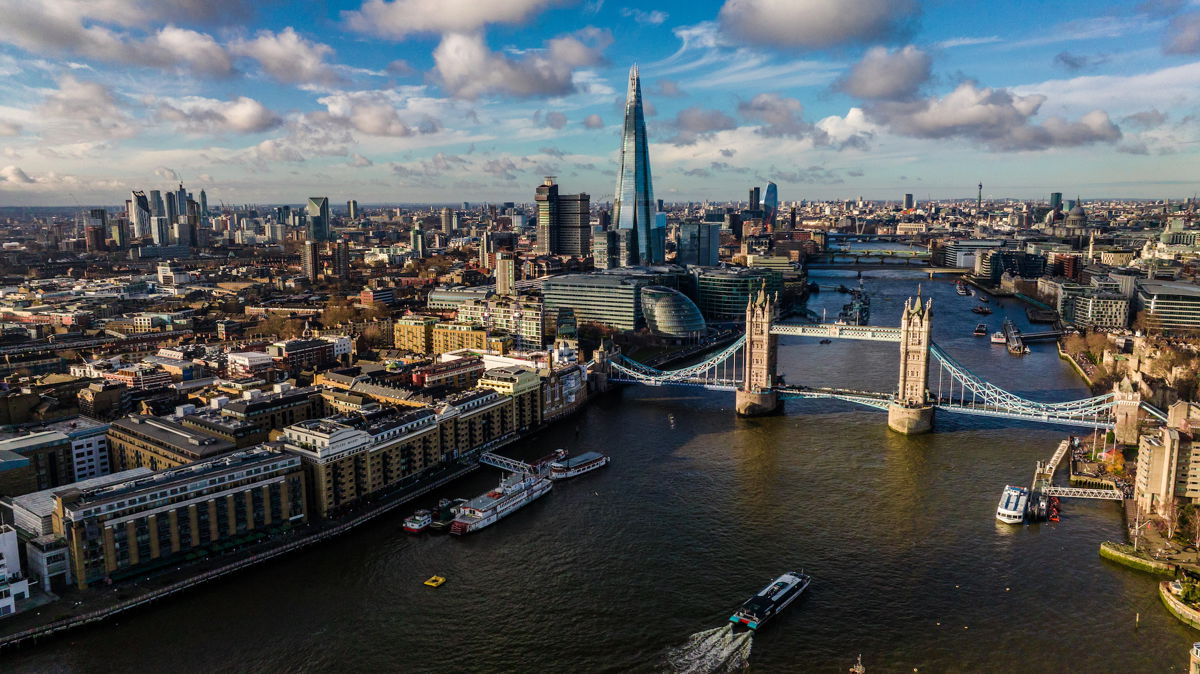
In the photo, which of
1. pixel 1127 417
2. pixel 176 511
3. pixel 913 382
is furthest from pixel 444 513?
pixel 1127 417

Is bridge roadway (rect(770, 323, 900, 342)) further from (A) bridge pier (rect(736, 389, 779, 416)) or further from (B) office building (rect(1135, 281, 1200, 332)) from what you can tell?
(B) office building (rect(1135, 281, 1200, 332))

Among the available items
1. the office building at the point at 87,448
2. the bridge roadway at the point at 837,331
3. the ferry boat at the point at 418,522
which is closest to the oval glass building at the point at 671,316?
the bridge roadway at the point at 837,331

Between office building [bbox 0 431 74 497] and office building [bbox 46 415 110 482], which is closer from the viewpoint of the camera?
office building [bbox 0 431 74 497]

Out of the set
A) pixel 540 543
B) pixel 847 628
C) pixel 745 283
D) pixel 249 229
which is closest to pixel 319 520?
pixel 540 543

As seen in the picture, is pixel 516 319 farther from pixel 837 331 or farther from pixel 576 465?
pixel 576 465

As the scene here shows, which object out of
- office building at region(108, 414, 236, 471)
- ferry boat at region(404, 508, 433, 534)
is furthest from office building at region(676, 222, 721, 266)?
ferry boat at region(404, 508, 433, 534)

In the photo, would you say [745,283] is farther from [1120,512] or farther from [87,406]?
[87,406]
